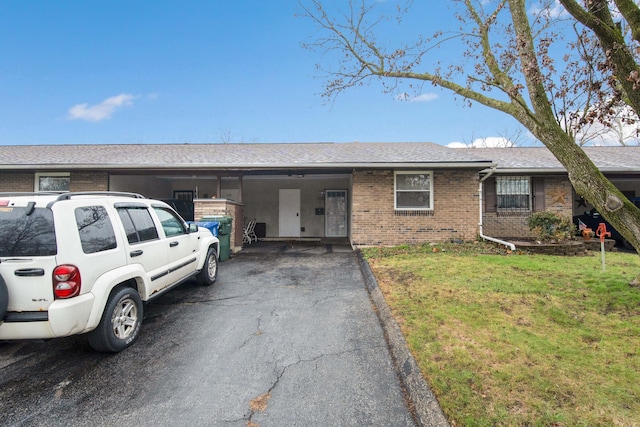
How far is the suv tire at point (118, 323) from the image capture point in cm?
321

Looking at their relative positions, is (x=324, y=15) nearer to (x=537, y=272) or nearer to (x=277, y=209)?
(x=537, y=272)

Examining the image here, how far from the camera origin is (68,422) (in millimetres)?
2305

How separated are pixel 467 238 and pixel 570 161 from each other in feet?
21.9

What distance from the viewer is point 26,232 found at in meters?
2.83

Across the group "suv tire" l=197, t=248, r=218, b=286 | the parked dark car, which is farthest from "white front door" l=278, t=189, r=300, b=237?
the parked dark car

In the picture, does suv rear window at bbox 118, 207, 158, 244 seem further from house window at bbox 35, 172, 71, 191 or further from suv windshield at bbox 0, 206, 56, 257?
house window at bbox 35, 172, 71, 191

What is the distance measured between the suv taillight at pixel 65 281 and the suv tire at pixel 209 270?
3073 millimetres

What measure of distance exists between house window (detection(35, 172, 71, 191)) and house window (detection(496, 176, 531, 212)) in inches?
622

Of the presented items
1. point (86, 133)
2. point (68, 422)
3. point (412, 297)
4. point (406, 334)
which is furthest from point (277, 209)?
point (86, 133)

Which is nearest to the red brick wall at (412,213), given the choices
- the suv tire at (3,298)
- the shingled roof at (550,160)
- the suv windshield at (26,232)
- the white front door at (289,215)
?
the shingled roof at (550,160)

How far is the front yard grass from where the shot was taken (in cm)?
225

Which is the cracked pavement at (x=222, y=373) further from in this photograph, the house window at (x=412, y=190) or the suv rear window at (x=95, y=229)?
the house window at (x=412, y=190)

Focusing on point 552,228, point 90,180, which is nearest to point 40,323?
point 90,180

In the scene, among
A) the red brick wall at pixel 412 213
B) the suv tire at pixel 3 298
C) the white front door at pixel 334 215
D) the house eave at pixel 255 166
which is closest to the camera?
the suv tire at pixel 3 298
